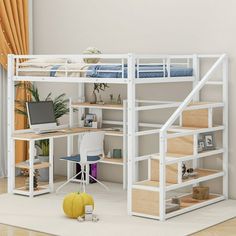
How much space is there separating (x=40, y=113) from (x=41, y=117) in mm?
45

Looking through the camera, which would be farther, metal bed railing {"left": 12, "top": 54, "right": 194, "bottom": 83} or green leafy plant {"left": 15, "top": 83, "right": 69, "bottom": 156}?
Answer: green leafy plant {"left": 15, "top": 83, "right": 69, "bottom": 156}

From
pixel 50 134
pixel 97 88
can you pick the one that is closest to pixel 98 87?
pixel 97 88

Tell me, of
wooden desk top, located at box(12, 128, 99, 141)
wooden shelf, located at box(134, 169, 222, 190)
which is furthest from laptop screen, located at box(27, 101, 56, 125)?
wooden shelf, located at box(134, 169, 222, 190)

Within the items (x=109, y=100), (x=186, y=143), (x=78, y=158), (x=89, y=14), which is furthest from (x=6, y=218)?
(x=89, y=14)

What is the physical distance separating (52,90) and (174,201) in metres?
2.63

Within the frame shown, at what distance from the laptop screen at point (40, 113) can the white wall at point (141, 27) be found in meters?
0.87

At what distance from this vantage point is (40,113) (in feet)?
22.7

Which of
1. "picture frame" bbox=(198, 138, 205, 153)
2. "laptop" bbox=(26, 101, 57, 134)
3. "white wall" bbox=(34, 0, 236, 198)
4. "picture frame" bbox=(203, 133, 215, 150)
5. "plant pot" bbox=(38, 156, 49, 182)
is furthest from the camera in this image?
"plant pot" bbox=(38, 156, 49, 182)

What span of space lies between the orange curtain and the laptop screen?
1.00 metres

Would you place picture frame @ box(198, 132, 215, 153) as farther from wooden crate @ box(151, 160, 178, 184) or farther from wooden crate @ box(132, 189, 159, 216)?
wooden crate @ box(132, 189, 159, 216)

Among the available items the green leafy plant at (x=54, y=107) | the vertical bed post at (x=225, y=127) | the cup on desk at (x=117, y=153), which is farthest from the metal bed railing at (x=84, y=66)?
the cup on desk at (x=117, y=153)

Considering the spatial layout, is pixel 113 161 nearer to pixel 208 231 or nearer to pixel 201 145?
pixel 201 145

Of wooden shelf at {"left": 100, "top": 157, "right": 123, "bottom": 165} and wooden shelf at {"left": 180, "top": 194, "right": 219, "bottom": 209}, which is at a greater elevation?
wooden shelf at {"left": 100, "top": 157, "right": 123, "bottom": 165}

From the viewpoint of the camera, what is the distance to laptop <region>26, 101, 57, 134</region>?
22.5ft
